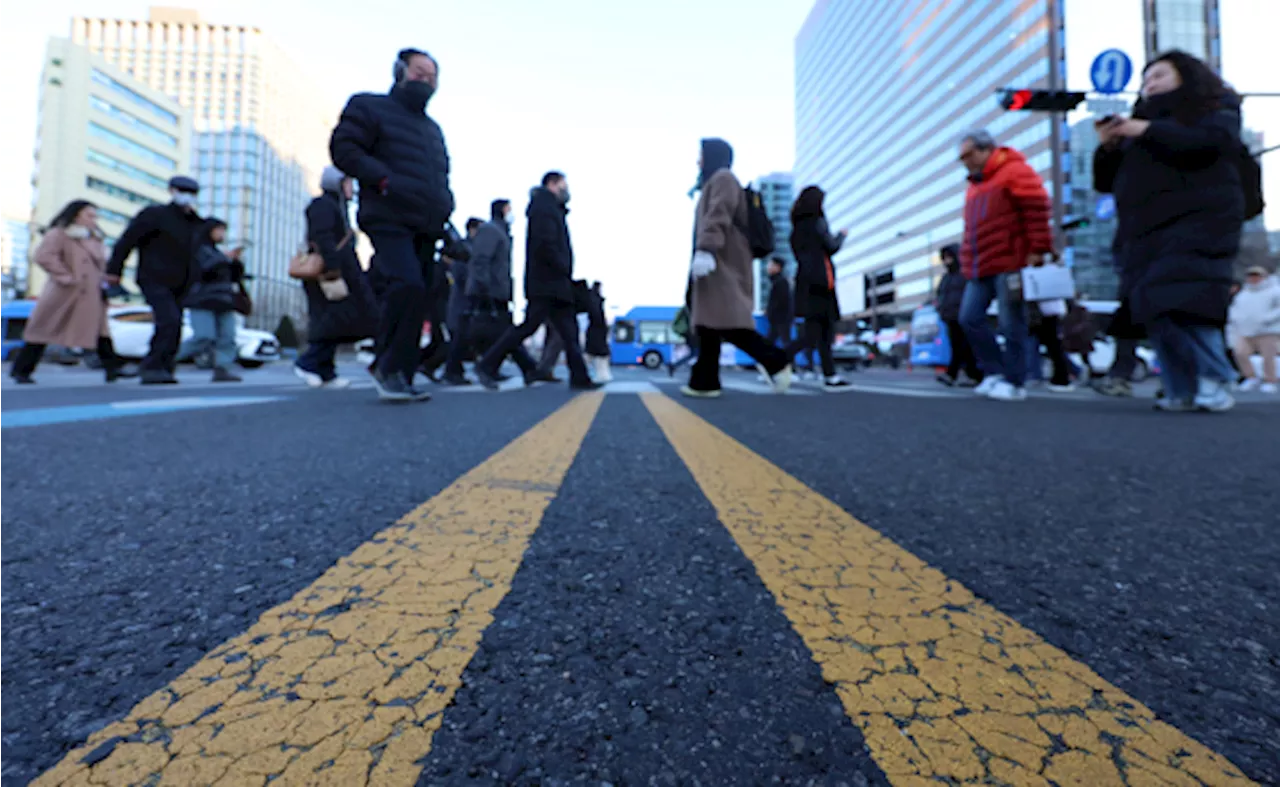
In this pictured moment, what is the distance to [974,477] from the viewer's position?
6.03ft

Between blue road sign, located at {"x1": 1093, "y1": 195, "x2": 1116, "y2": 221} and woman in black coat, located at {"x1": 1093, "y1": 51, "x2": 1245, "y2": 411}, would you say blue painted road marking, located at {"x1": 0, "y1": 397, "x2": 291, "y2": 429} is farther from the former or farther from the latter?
blue road sign, located at {"x1": 1093, "y1": 195, "x2": 1116, "y2": 221}

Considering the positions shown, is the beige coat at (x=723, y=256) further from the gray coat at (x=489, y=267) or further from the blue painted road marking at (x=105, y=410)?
the blue painted road marking at (x=105, y=410)

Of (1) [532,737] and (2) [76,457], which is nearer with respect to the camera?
(1) [532,737]

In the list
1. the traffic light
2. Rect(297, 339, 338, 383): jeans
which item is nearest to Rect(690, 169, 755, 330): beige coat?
Rect(297, 339, 338, 383): jeans

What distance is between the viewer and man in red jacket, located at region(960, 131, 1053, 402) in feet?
16.8

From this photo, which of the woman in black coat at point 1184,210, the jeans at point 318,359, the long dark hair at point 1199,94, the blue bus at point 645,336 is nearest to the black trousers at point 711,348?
the woman in black coat at point 1184,210

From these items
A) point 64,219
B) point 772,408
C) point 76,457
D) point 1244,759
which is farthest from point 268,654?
point 64,219

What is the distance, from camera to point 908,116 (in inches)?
2938

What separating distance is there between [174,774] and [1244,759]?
87cm

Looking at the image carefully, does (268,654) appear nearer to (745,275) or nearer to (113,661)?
(113,661)

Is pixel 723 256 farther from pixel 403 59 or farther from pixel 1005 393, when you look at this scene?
pixel 403 59

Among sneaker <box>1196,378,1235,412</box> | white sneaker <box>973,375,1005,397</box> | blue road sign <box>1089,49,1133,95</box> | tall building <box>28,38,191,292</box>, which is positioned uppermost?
tall building <box>28,38,191,292</box>

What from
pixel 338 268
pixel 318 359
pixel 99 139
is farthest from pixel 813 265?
pixel 99 139

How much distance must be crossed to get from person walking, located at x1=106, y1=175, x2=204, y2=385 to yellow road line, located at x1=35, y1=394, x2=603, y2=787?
21.9 feet
